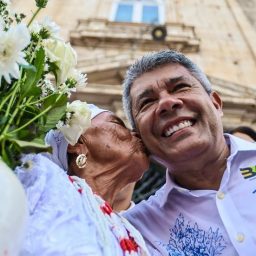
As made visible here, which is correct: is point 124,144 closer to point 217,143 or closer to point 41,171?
point 217,143

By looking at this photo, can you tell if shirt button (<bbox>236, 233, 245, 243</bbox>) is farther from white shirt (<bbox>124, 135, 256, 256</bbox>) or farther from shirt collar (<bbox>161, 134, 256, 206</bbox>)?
shirt collar (<bbox>161, 134, 256, 206</bbox>)

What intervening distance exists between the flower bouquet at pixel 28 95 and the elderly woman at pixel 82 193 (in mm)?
94

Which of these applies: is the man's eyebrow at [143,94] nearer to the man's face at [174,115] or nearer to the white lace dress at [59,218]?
the man's face at [174,115]

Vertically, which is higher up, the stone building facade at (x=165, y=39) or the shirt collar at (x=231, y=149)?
the shirt collar at (x=231, y=149)

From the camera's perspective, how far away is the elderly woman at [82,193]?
3.70ft

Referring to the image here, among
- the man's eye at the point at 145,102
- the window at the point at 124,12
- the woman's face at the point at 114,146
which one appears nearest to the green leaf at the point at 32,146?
the woman's face at the point at 114,146

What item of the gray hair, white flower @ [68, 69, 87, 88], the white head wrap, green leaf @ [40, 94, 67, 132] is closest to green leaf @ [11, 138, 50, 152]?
green leaf @ [40, 94, 67, 132]

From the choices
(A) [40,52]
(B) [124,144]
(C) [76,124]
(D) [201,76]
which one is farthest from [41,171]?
(D) [201,76]

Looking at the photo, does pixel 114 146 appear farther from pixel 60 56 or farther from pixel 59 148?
pixel 60 56

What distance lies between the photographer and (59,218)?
45.9 inches

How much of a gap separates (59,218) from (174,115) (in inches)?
36.7

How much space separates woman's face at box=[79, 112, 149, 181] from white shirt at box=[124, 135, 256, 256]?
0.70 feet

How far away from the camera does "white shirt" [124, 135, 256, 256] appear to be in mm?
1729

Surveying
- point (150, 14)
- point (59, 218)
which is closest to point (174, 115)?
point (59, 218)
